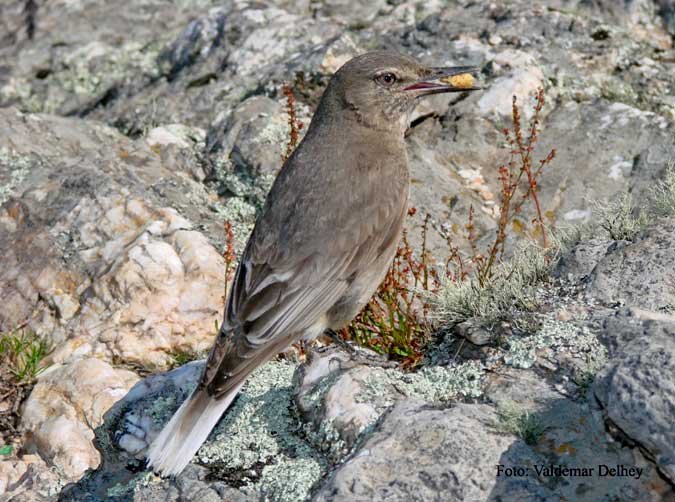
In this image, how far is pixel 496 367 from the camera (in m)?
4.99

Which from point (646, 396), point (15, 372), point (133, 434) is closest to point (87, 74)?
point (15, 372)

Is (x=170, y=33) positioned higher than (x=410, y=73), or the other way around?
(x=410, y=73)

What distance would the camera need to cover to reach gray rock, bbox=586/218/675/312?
198 inches

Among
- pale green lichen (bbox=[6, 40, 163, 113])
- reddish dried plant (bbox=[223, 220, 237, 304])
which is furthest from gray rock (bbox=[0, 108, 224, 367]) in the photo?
pale green lichen (bbox=[6, 40, 163, 113])

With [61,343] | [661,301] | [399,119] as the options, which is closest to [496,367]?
[661,301]

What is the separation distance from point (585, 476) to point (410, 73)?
131 inches

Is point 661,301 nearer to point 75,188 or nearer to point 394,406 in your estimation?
point 394,406

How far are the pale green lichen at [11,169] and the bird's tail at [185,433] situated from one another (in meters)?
3.20

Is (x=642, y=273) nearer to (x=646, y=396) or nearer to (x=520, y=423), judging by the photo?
(x=520, y=423)

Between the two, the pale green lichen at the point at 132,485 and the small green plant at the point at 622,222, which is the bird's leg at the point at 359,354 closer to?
the pale green lichen at the point at 132,485

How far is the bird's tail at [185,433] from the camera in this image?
4.83 metres

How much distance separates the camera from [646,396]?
3.78 m

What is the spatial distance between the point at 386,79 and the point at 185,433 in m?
2.89

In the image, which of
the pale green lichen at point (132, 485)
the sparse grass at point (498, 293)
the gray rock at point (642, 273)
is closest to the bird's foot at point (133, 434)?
the pale green lichen at point (132, 485)
